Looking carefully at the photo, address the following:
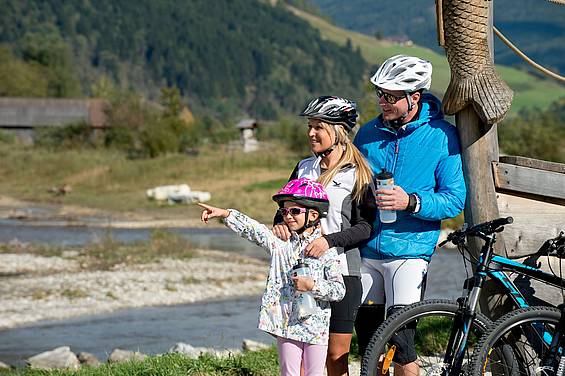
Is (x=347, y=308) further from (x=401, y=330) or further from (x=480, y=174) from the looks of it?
(x=480, y=174)

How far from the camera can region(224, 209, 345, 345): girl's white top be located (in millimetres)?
5621

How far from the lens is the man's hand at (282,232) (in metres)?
5.75

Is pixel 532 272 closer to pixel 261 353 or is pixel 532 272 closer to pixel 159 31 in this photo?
pixel 261 353

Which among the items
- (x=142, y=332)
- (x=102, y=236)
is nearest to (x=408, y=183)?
(x=142, y=332)

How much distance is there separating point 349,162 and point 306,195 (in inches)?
14.7

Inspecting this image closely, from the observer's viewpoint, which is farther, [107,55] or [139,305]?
[107,55]

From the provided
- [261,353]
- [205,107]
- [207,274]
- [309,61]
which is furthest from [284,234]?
[309,61]

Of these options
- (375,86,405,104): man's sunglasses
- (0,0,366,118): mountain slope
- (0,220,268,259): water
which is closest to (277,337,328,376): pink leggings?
(375,86,405,104): man's sunglasses

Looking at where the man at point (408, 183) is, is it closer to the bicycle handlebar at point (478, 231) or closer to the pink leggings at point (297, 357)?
the bicycle handlebar at point (478, 231)

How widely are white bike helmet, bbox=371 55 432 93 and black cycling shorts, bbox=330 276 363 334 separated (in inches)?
40.0

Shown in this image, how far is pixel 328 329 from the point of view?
225 inches

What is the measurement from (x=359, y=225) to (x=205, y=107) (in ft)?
548

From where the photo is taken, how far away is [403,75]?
577 centimetres

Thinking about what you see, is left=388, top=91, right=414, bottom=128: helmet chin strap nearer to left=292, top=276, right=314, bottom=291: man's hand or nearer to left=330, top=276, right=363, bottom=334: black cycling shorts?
left=330, top=276, right=363, bottom=334: black cycling shorts
